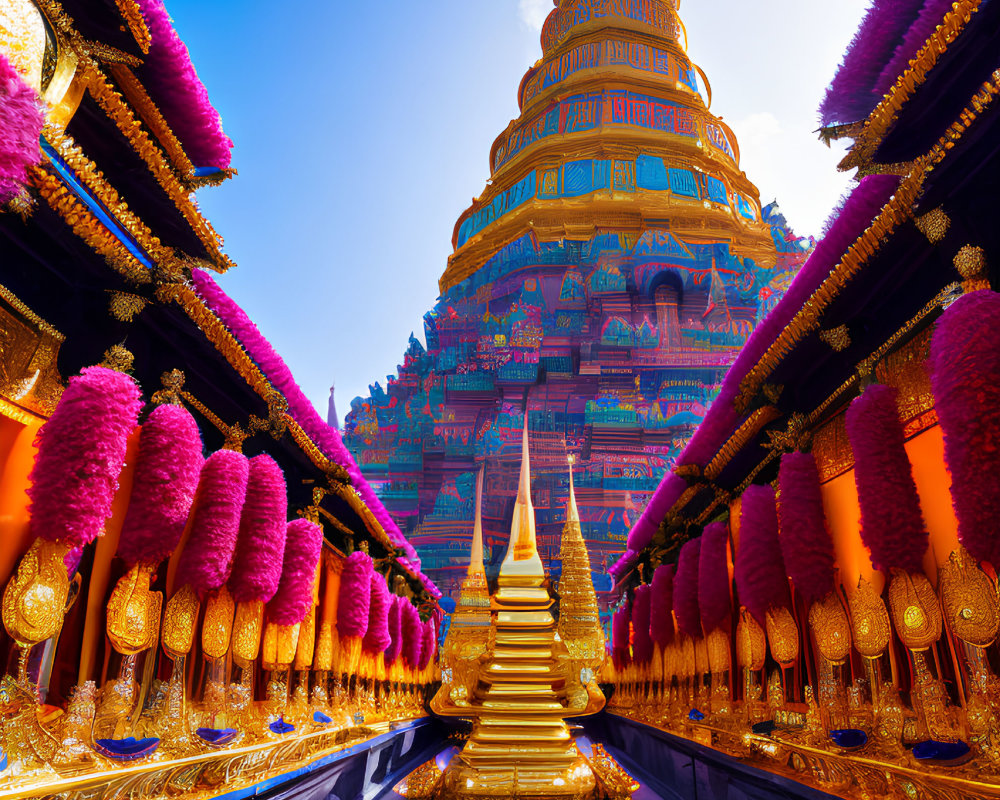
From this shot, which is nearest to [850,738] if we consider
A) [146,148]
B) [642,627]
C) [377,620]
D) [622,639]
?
[146,148]

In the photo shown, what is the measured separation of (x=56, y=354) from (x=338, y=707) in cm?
521

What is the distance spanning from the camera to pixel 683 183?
2073cm

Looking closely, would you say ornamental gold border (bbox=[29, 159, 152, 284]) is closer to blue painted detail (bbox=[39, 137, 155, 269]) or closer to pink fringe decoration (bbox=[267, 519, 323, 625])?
blue painted detail (bbox=[39, 137, 155, 269])

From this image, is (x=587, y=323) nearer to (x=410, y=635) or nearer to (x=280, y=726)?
(x=410, y=635)

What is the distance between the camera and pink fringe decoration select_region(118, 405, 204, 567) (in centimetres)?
319

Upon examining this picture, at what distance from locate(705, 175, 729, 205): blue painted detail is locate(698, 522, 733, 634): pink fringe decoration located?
17876 millimetres

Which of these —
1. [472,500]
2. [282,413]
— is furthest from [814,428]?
[472,500]

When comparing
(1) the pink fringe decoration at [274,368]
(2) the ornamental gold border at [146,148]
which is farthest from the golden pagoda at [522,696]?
(2) the ornamental gold border at [146,148]

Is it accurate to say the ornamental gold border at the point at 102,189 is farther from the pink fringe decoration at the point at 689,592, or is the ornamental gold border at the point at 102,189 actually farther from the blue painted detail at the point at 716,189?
the blue painted detail at the point at 716,189

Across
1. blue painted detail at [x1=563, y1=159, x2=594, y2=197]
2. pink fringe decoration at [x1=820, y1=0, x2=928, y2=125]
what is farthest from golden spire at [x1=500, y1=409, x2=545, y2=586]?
blue painted detail at [x1=563, y1=159, x2=594, y2=197]

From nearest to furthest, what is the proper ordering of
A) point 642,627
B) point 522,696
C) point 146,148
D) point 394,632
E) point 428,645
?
1. point 146,148
2. point 522,696
3. point 642,627
4. point 394,632
5. point 428,645

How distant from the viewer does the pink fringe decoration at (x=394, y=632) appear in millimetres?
9500

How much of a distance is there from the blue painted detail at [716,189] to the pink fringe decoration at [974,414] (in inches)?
790

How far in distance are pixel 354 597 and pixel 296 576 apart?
6.24 feet
